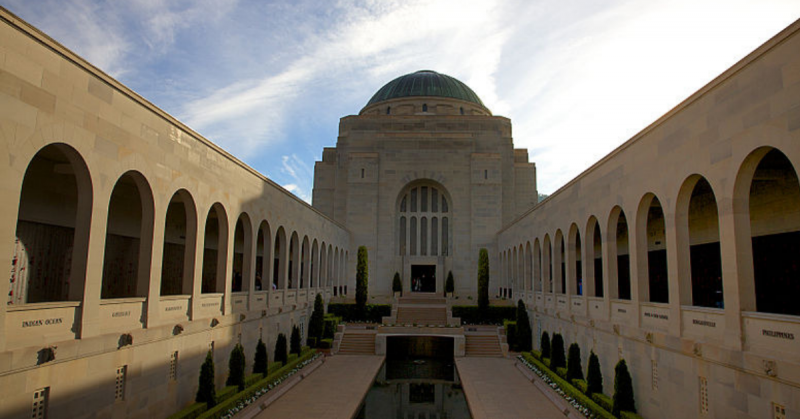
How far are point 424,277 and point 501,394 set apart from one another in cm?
2594

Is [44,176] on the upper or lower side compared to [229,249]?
upper

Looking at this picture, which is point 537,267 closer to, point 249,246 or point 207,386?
point 249,246

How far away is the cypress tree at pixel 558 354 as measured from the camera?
20.2m

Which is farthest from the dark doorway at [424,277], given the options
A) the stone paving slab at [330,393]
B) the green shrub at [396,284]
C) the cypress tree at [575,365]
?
the cypress tree at [575,365]

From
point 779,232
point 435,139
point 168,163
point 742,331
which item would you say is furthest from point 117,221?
Answer: point 435,139

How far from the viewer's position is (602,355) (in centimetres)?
1641

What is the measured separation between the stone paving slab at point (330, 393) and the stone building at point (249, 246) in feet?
7.49

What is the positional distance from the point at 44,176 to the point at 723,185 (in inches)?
597

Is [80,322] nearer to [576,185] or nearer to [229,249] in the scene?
[229,249]

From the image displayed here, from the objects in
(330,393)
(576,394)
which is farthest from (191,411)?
(576,394)

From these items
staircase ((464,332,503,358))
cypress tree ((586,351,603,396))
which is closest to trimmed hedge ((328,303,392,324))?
staircase ((464,332,503,358))

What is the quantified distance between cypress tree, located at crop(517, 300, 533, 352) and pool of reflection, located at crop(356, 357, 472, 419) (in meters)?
3.47

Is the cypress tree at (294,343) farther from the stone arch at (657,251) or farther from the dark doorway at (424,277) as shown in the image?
the dark doorway at (424,277)

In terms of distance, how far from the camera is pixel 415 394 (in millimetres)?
19516
